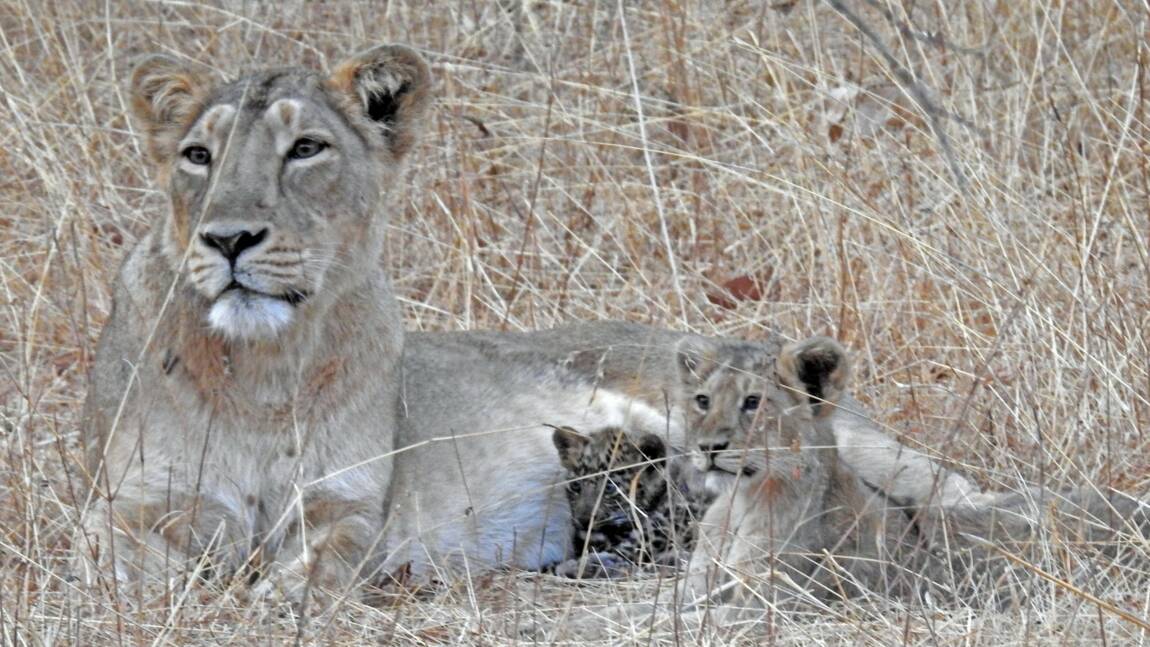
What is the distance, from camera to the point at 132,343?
5246mm

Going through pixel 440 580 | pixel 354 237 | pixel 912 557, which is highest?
pixel 354 237

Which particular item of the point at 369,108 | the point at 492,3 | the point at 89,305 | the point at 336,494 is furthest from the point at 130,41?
the point at 336,494

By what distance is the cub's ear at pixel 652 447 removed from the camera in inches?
219

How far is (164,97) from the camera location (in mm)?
5406

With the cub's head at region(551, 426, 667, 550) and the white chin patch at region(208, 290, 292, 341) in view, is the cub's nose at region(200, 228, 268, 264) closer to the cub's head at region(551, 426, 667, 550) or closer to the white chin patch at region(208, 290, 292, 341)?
the white chin patch at region(208, 290, 292, 341)

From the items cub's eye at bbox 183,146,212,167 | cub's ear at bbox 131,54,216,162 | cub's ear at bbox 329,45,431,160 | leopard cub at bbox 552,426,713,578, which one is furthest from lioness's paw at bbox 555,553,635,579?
cub's ear at bbox 131,54,216,162

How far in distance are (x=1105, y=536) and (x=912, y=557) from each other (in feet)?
1.99

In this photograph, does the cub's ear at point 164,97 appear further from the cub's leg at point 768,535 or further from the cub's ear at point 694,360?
the cub's leg at point 768,535

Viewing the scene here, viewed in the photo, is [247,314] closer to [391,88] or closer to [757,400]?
[391,88]

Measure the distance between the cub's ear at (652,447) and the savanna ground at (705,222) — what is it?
0.52m

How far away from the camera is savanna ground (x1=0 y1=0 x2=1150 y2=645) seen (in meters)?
4.70

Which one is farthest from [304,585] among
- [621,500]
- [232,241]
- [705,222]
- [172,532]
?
[705,222]

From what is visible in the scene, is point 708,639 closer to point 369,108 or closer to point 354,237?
point 354,237

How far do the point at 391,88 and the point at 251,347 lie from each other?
92 centimetres
